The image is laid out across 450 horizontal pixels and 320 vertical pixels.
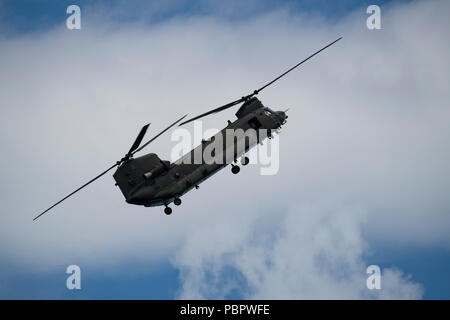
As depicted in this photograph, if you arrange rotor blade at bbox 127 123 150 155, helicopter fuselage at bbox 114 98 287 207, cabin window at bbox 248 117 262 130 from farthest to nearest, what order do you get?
cabin window at bbox 248 117 262 130, helicopter fuselage at bbox 114 98 287 207, rotor blade at bbox 127 123 150 155

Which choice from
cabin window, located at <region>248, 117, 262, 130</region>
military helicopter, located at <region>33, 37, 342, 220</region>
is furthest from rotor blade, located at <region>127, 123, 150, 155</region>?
cabin window, located at <region>248, 117, 262, 130</region>

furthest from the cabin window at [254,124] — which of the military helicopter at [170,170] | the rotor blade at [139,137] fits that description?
the rotor blade at [139,137]

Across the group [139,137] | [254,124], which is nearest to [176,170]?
[139,137]

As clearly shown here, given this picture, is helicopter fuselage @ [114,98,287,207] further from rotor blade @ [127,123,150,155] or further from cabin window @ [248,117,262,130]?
rotor blade @ [127,123,150,155]

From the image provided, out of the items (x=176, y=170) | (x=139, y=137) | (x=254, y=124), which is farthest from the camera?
(x=254, y=124)

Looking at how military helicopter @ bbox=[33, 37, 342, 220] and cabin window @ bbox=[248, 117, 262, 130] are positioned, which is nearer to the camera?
military helicopter @ bbox=[33, 37, 342, 220]

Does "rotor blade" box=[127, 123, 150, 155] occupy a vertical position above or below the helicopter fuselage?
above

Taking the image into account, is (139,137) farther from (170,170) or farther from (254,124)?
(254,124)

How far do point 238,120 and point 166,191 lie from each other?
12702mm

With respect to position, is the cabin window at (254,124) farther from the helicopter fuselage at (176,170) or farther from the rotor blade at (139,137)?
the rotor blade at (139,137)
